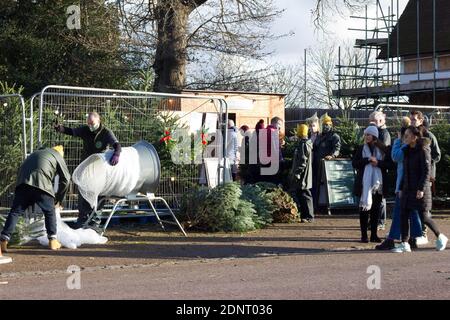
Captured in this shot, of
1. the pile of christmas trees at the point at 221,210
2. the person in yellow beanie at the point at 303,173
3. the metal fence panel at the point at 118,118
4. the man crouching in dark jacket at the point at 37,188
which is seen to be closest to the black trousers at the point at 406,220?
the pile of christmas trees at the point at 221,210

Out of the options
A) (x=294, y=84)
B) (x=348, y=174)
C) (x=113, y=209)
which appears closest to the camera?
(x=113, y=209)

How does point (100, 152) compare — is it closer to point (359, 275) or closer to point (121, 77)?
point (359, 275)

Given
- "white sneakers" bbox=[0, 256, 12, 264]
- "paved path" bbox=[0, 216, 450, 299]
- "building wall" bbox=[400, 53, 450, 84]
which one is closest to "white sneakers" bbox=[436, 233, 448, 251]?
"paved path" bbox=[0, 216, 450, 299]

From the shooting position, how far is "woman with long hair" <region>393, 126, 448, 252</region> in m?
12.8

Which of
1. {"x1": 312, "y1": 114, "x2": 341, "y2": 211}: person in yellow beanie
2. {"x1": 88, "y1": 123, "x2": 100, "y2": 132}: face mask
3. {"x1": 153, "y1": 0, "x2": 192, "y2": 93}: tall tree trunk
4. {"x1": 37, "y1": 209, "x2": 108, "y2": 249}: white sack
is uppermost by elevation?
{"x1": 153, "y1": 0, "x2": 192, "y2": 93}: tall tree trunk

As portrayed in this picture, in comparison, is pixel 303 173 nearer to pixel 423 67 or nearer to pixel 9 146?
pixel 9 146

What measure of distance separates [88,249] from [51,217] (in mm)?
770

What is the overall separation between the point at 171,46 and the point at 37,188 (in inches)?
519

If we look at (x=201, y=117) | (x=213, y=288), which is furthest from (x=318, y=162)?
(x=213, y=288)

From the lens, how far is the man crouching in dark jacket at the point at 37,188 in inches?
493

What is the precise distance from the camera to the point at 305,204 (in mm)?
16828

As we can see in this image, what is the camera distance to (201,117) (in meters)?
17.3

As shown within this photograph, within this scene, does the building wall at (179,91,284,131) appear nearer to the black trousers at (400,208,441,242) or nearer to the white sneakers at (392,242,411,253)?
the black trousers at (400,208,441,242)

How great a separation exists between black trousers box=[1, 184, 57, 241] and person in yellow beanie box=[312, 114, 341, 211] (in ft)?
22.9
